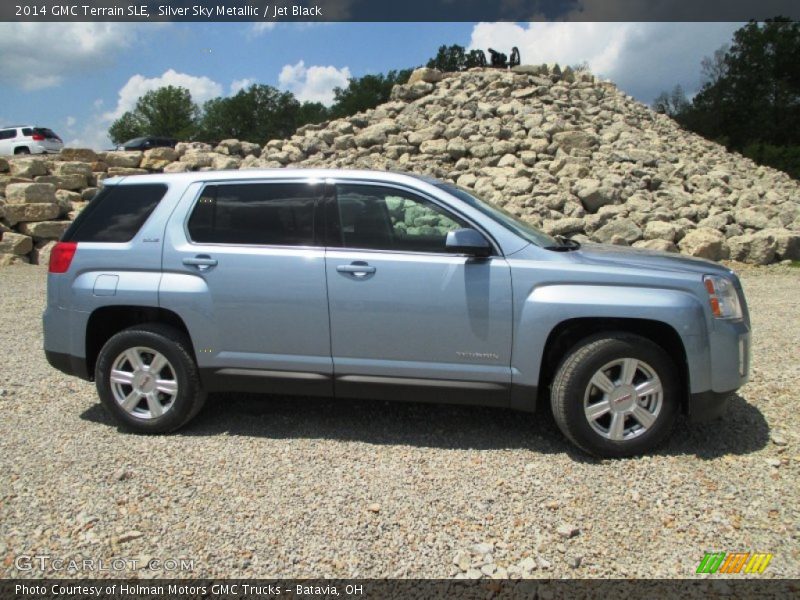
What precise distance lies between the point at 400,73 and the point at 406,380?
5796cm

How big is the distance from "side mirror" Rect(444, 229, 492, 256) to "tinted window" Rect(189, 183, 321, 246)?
101cm

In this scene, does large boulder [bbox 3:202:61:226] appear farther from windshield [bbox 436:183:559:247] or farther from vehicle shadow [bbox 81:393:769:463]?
windshield [bbox 436:183:559:247]

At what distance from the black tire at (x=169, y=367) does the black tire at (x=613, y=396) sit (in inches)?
101

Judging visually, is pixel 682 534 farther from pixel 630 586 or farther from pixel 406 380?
pixel 406 380

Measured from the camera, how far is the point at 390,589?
2.78 meters

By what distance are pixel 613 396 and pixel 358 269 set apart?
6.05ft

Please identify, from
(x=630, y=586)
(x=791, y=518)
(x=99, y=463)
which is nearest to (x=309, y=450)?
(x=99, y=463)

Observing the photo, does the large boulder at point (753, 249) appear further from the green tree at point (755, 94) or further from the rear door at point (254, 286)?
the green tree at point (755, 94)

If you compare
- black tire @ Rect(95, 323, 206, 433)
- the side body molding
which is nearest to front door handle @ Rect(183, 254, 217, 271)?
black tire @ Rect(95, 323, 206, 433)

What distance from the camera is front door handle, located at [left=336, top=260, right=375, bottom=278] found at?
4.16m

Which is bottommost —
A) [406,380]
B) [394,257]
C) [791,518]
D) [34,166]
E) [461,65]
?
[791,518]

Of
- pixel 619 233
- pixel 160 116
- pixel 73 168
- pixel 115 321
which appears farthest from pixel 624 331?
pixel 160 116

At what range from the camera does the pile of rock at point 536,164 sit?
45.0 ft

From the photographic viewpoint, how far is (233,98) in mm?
63094
